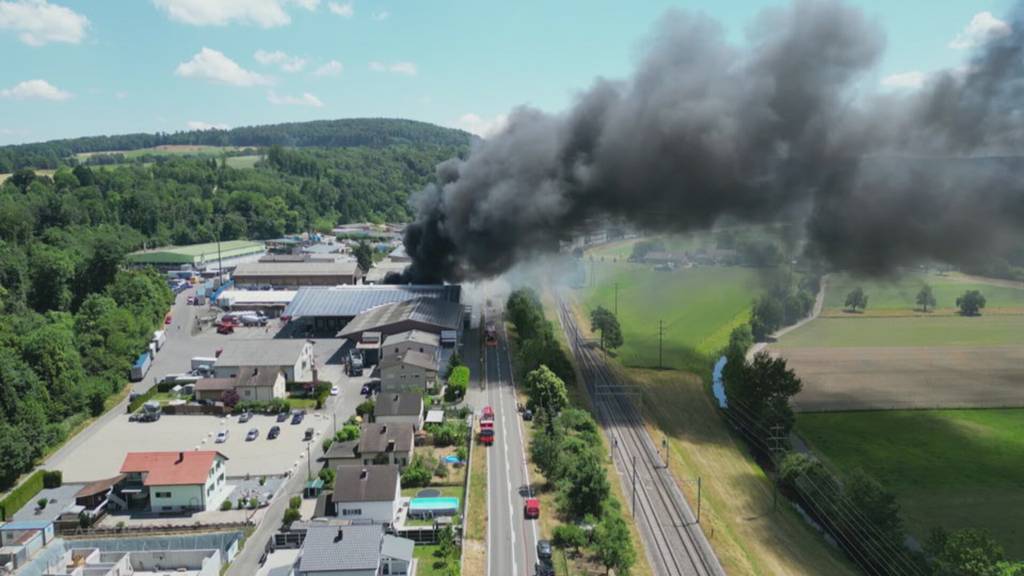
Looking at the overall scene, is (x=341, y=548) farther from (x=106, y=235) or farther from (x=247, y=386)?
(x=106, y=235)

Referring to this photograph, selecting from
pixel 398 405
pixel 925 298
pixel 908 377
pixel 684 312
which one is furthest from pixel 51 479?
pixel 925 298

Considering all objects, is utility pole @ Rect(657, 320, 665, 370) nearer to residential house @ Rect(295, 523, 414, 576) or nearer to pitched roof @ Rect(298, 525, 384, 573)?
residential house @ Rect(295, 523, 414, 576)

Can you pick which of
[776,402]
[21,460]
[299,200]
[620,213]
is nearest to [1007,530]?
[776,402]

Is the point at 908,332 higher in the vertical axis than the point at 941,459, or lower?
higher

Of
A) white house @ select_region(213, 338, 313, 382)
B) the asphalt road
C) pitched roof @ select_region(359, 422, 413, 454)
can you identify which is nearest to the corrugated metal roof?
white house @ select_region(213, 338, 313, 382)

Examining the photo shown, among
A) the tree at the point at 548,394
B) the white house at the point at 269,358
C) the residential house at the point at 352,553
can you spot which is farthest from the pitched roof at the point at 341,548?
the white house at the point at 269,358

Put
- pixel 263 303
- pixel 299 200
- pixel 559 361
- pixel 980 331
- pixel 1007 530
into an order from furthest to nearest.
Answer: pixel 299 200 < pixel 263 303 < pixel 980 331 < pixel 559 361 < pixel 1007 530

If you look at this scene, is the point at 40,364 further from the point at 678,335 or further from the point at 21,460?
the point at 678,335
